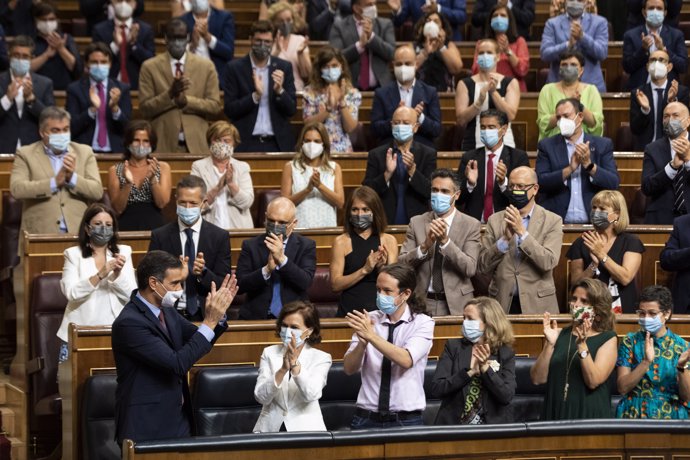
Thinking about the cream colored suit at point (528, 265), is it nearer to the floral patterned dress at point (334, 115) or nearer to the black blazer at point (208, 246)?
the black blazer at point (208, 246)

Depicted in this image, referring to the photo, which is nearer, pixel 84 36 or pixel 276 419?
pixel 276 419

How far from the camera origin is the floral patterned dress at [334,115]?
8.34m

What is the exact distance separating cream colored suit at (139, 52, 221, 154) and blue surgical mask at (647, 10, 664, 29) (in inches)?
113

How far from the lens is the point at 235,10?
10727mm

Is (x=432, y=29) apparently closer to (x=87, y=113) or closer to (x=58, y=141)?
(x=87, y=113)

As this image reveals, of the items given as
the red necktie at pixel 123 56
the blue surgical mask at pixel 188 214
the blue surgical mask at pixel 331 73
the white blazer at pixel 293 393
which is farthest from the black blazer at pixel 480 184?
the red necktie at pixel 123 56

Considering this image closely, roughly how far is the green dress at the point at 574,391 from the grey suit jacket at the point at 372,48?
4.08m

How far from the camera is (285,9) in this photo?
9.20m

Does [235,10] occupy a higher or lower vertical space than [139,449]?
higher

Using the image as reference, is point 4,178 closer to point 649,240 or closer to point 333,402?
point 333,402

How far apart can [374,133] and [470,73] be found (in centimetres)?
149

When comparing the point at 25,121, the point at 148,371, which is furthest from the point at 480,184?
the point at 148,371

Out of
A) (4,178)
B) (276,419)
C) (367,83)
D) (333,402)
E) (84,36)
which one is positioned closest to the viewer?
(276,419)

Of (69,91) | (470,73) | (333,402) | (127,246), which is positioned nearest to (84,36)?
(69,91)
